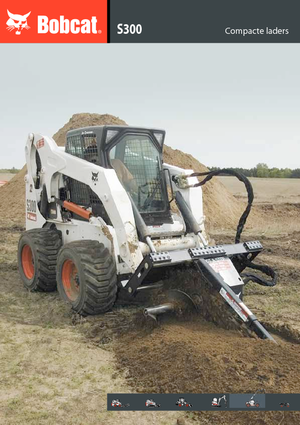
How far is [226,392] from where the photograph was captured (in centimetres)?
393

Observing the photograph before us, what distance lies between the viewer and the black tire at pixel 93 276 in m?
5.87

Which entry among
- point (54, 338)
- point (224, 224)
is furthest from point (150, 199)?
point (224, 224)

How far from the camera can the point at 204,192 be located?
58.2ft

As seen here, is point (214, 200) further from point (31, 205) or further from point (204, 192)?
point (31, 205)

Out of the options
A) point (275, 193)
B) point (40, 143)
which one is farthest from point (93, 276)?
point (275, 193)

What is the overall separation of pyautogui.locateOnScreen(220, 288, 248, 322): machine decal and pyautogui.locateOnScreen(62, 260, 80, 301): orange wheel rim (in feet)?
7.73

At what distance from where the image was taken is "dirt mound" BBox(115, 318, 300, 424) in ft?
13.0

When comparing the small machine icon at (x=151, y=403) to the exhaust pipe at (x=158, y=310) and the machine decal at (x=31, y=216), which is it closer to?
the exhaust pipe at (x=158, y=310)

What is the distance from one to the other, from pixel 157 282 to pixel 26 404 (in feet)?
8.14

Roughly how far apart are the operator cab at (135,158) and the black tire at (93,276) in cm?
94

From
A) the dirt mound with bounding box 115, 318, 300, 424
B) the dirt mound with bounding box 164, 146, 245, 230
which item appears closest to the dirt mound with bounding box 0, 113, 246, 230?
the dirt mound with bounding box 164, 146, 245, 230

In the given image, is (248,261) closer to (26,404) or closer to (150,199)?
(150,199)

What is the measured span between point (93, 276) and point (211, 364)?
7.08 ft

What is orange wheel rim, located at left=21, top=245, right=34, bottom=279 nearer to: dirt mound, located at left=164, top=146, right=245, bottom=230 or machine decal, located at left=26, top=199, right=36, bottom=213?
machine decal, located at left=26, top=199, right=36, bottom=213
